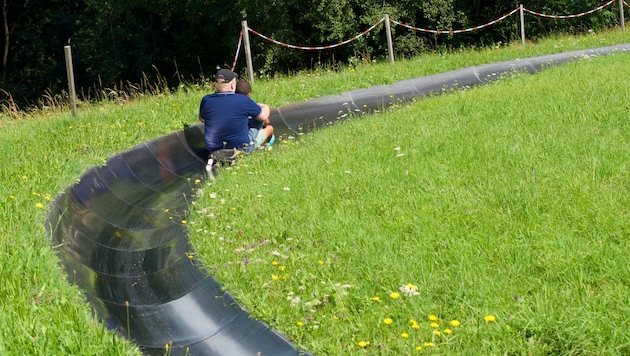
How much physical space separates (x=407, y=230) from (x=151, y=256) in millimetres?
2632

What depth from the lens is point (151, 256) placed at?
26.6 feet

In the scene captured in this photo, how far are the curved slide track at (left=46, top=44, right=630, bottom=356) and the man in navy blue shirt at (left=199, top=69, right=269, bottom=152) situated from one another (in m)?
0.72

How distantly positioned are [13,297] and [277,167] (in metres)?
4.78

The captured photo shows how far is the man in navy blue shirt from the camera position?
1095cm

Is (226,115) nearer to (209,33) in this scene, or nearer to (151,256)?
(151,256)

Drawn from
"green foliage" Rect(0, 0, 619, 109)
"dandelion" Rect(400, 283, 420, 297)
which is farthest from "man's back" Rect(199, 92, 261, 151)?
"green foliage" Rect(0, 0, 619, 109)

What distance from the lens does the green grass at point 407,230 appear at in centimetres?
522

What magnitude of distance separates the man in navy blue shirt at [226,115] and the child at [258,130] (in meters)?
0.39

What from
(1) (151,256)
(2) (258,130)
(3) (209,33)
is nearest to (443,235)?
(1) (151,256)

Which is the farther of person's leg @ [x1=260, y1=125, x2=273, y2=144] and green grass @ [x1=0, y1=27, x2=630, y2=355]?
person's leg @ [x1=260, y1=125, x2=273, y2=144]

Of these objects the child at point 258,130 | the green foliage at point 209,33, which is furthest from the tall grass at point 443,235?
the green foliage at point 209,33

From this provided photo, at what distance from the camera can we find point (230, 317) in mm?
6391

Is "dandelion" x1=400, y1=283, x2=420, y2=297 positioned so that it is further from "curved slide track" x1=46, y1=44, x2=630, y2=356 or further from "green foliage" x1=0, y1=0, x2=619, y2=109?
"green foliage" x1=0, y1=0, x2=619, y2=109

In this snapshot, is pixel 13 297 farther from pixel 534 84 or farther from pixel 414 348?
pixel 534 84
